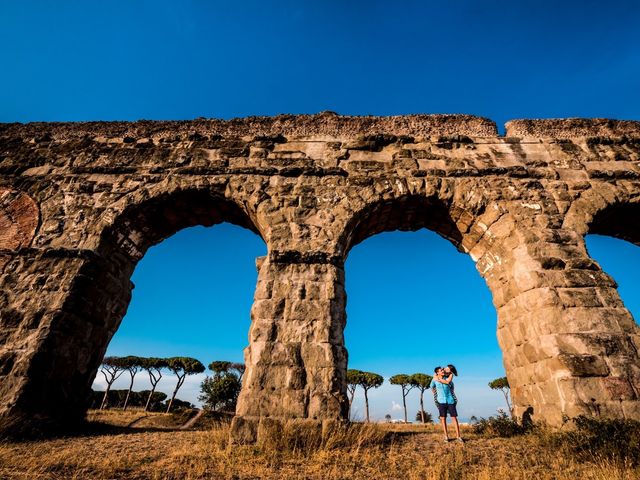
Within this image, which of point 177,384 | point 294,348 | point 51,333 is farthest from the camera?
point 177,384

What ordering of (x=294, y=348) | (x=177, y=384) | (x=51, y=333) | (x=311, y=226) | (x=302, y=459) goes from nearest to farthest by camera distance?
(x=302, y=459) < (x=294, y=348) < (x=51, y=333) < (x=311, y=226) < (x=177, y=384)

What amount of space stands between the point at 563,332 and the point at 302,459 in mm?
3593

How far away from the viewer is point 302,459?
3.27 metres

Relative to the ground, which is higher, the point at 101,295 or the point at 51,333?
the point at 101,295

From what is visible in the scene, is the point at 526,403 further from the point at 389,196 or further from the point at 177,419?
the point at 177,419

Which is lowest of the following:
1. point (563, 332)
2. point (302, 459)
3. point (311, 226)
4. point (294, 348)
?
point (302, 459)

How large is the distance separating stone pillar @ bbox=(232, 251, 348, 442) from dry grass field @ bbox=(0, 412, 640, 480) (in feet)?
0.98

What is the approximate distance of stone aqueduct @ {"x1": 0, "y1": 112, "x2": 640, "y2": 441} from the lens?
4207 millimetres

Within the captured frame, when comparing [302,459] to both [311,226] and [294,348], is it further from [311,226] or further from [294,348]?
[311,226]

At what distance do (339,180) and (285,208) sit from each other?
44.0 inches

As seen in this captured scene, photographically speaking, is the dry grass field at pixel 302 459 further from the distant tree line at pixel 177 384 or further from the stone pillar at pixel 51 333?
the distant tree line at pixel 177 384

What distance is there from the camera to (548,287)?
4.79 meters

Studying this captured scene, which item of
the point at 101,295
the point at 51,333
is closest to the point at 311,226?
the point at 101,295

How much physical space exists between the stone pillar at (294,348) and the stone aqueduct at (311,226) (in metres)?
0.02
